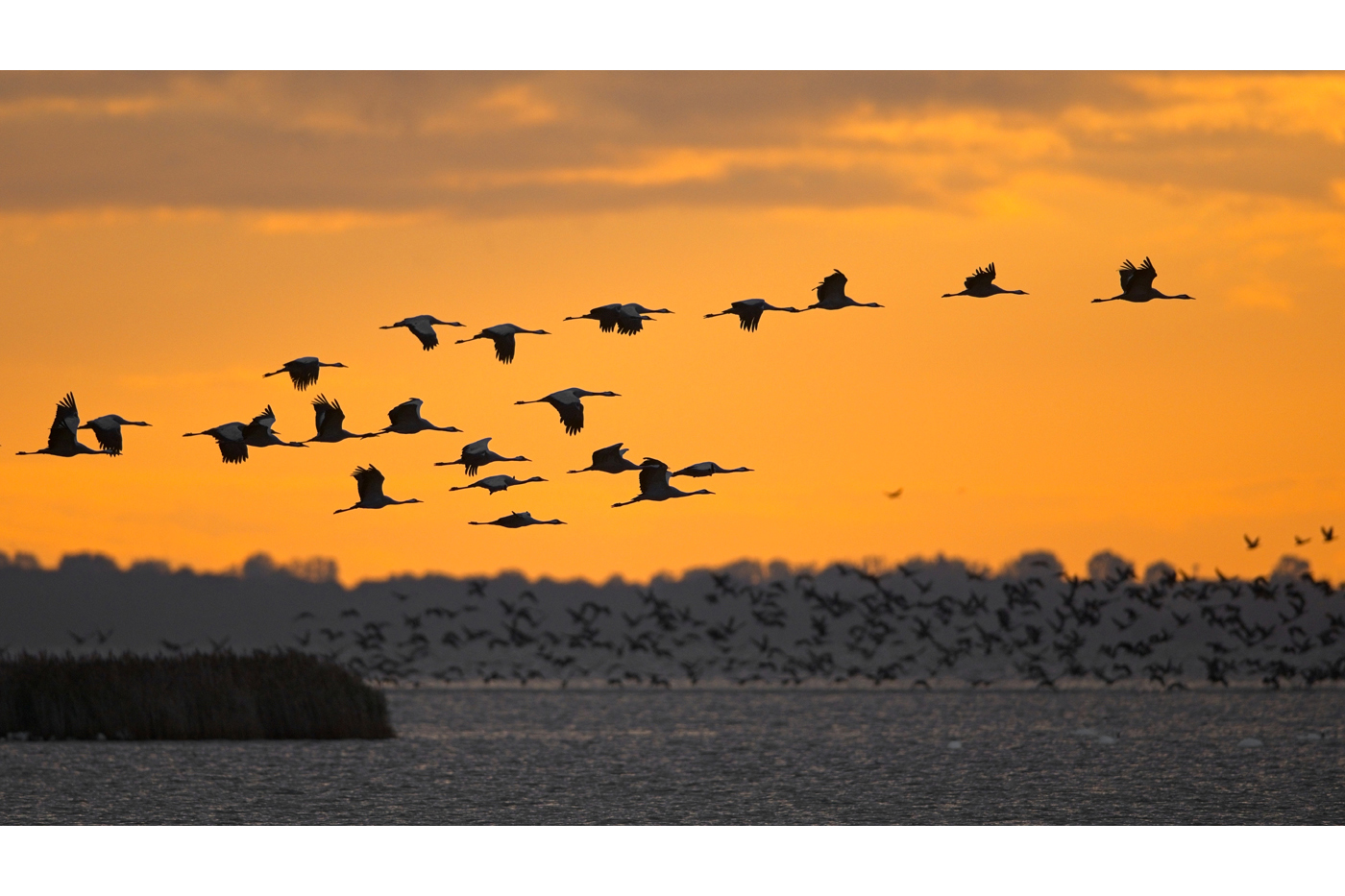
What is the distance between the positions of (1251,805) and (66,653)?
28147 millimetres

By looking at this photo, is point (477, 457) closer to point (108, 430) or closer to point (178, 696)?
point (108, 430)

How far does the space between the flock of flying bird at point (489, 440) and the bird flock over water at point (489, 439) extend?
11 mm

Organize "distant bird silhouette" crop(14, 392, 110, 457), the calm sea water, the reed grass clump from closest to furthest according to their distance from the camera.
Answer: "distant bird silhouette" crop(14, 392, 110, 457) < the calm sea water < the reed grass clump

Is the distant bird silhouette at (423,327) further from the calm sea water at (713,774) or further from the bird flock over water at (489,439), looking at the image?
the calm sea water at (713,774)

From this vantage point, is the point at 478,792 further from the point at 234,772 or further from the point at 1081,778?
the point at 1081,778

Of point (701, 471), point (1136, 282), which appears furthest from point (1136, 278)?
point (701, 471)

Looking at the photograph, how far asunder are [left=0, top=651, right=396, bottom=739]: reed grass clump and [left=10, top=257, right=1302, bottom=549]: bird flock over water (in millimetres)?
23352

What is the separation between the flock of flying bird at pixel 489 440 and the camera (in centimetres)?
2052

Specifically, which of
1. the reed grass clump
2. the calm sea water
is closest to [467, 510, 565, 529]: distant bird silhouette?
the calm sea water

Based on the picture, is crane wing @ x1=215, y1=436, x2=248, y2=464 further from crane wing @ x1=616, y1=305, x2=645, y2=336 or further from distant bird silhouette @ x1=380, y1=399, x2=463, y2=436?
crane wing @ x1=616, y1=305, x2=645, y2=336

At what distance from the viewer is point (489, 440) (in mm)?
22922

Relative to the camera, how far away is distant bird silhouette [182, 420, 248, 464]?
2180 cm

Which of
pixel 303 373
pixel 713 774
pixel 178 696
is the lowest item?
Result: pixel 713 774

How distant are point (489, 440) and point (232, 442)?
315cm
